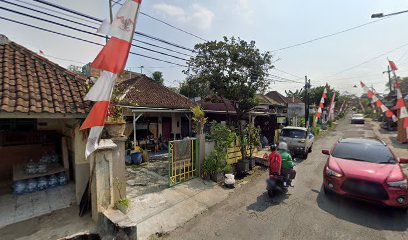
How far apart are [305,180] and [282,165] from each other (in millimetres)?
2174

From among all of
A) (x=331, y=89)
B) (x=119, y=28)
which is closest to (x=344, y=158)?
(x=119, y=28)

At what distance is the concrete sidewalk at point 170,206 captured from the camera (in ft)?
14.1

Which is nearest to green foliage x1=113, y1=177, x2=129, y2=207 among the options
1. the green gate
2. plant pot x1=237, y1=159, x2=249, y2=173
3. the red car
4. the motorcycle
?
the green gate

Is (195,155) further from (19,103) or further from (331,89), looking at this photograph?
(331,89)

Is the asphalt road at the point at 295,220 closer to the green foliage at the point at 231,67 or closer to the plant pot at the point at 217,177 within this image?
the plant pot at the point at 217,177

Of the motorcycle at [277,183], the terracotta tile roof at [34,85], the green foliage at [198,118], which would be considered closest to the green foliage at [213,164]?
the green foliage at [198,118]

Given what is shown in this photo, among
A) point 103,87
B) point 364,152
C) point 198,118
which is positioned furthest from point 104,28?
point 364,152

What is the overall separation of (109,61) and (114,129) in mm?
1577

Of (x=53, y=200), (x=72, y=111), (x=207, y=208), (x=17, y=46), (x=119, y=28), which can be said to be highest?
(x=17, y=46)

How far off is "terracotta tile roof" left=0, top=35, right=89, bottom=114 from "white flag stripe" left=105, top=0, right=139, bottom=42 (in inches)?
74.9

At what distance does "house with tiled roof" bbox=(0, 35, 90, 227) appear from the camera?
3967 mm

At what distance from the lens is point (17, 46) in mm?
5734

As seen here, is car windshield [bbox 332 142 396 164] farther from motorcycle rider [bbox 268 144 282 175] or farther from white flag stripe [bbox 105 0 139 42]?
white flag stripe [bbox 105 0 139 42]

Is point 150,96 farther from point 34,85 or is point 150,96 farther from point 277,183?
point 277,183
